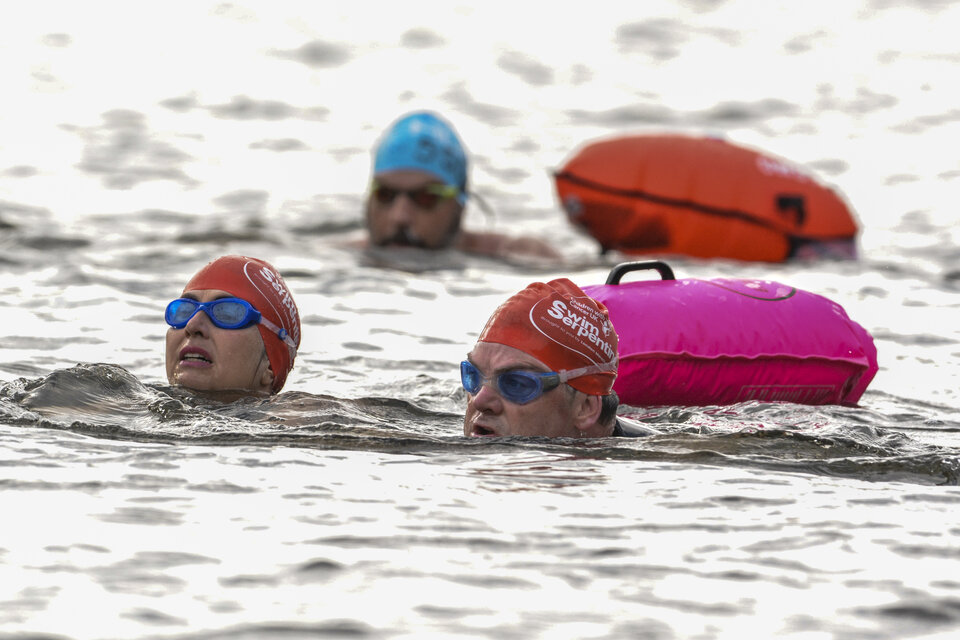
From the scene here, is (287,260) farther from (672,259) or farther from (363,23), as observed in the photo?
(363,23)

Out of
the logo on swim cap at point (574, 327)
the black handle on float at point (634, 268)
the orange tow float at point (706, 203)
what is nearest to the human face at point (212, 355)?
the logo on swim cap at point (574, 327)

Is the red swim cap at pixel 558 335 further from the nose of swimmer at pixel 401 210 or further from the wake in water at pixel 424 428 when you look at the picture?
the nose of swimmer at pixel 401 210

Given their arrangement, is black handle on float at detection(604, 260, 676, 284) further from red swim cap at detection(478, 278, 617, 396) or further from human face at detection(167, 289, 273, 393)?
human face at detection(167, 289, 273, 393)

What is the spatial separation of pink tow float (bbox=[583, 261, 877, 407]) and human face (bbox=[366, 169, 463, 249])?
4608mm

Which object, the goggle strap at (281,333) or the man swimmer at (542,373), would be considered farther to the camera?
the goggle strap at (281,333)

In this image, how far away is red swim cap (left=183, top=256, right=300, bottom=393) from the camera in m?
7.54

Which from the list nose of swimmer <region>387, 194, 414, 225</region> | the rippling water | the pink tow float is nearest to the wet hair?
the rippling water

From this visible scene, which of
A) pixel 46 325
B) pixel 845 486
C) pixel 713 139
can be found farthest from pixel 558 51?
pixel 845 486

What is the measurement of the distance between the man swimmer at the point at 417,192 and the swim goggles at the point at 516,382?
19.7 ft

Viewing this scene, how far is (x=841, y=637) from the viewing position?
14.0 ft

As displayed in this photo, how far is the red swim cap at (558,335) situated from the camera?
660 centimetres

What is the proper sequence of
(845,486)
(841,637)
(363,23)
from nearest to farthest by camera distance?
1. (841,637)
2. (845,486)
3. (363,23)

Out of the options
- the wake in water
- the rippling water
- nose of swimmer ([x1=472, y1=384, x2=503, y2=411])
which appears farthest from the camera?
nose of swimmer ([x1=472, y1=384, x2=503, y2=411])

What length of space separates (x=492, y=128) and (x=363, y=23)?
9.25 metres
